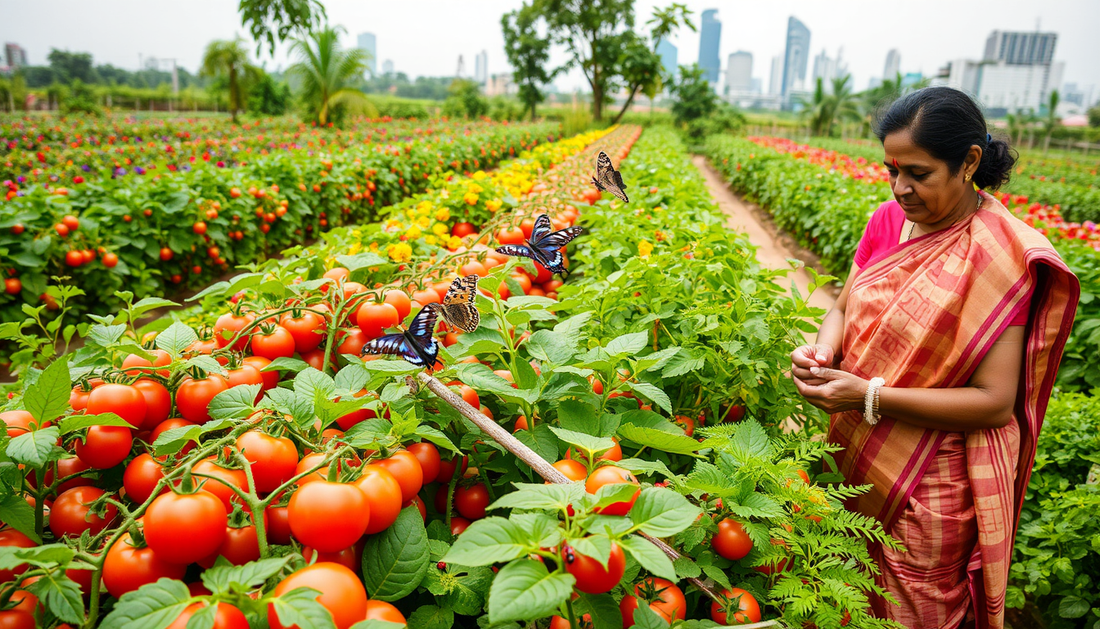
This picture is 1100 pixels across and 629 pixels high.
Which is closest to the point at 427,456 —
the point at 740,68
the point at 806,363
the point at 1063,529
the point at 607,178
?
the point at 607,178

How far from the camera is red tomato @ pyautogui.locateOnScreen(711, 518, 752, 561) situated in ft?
3.20

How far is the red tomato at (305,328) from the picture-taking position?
51.8 inches

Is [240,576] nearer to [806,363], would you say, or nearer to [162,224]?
[806,363]

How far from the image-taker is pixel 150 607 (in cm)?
64

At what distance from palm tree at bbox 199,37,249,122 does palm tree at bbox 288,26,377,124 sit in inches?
166

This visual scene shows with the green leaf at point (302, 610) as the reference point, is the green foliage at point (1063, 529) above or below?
below

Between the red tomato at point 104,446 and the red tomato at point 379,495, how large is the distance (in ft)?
1.32

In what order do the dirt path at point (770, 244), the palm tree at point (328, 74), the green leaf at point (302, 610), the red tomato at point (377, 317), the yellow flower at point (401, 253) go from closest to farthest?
the green leaf at point (302, 610), the red tomato at point (377, 317), the yellow flower at point (401, 253), the dirt path at point (770, 244), the palm tree at point (328, 74)

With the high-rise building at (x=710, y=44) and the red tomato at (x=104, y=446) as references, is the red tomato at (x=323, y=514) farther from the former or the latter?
the high-rise building at (x=710, y=44)

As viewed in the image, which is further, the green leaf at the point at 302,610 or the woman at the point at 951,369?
the woman at the point at 951,369

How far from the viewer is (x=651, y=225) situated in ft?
9.78

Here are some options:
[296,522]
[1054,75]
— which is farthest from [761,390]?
[1054,75]

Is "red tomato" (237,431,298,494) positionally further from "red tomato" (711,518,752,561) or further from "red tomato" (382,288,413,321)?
"red tomato" (711,518,752,561)

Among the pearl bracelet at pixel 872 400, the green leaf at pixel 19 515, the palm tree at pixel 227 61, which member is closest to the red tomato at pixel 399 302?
the green leaf at pixel 19 515
